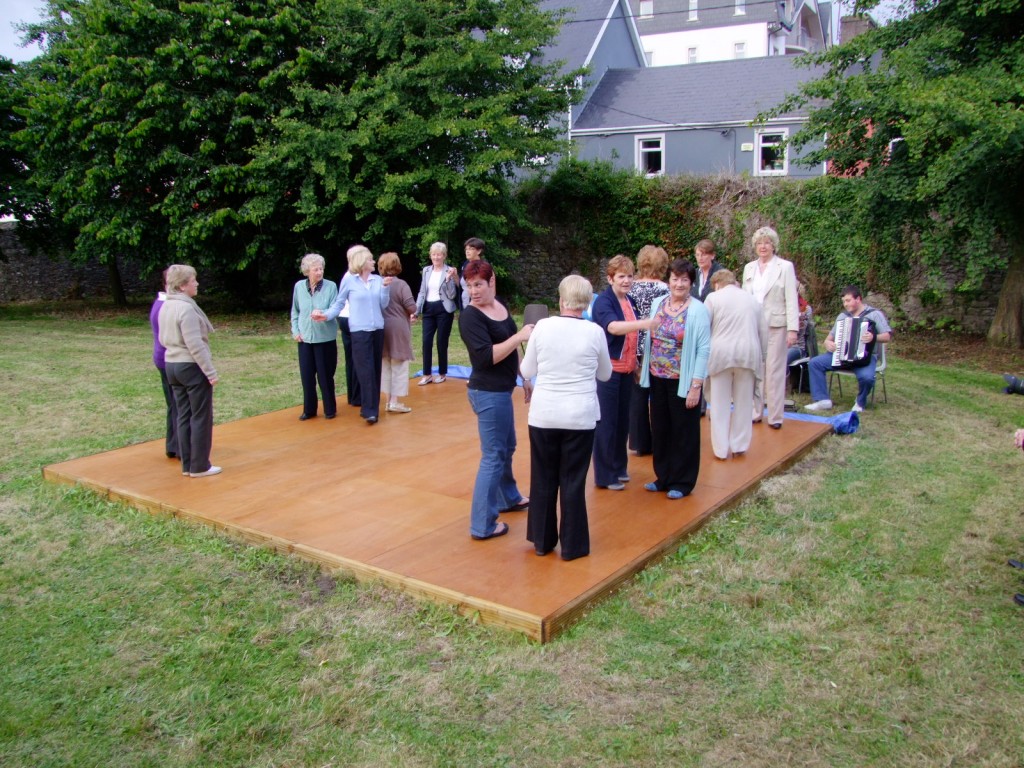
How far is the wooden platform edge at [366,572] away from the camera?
A: 3.91 meters

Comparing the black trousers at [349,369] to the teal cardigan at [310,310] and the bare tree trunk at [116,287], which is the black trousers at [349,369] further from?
the bare tree trunk at [116,287]

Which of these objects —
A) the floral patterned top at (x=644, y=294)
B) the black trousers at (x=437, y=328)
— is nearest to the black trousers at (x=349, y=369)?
the black trousers at (x=437, y=328)

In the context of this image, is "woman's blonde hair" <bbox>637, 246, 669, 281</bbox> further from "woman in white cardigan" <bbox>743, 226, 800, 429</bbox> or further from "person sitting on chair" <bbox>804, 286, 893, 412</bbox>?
"person sitting on chair" <bbox>804, 286, 893, 412</bbox>

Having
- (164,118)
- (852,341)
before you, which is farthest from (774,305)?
(164,118)

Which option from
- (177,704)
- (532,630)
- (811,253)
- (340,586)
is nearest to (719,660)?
(532,630)

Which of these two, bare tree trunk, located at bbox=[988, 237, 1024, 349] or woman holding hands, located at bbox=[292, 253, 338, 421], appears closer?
woman holding hands, located at bbox=[292, 253, 338, 421]

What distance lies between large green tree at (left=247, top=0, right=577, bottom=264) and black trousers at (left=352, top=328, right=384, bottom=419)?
793cm

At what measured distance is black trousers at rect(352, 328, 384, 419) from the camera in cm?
772

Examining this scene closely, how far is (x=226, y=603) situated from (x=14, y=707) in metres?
1.07

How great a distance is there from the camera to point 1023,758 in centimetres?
301

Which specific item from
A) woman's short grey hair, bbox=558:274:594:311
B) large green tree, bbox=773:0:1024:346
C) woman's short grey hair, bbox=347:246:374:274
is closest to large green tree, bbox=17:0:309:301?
woman's short grey hair, bbox=347:246:374:274

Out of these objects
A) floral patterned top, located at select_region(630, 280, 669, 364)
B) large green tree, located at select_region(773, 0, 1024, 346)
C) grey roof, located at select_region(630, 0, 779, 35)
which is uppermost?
grey roof, located at select_region(630, 0, 779, 35)

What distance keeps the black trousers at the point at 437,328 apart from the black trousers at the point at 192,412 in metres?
3.41

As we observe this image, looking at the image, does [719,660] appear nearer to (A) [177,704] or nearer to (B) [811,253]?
(A) [177,704]
